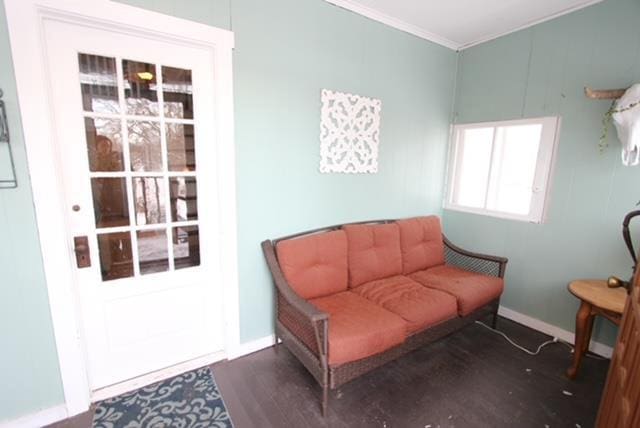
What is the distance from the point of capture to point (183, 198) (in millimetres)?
1856

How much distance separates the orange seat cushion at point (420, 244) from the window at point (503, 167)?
542 mm

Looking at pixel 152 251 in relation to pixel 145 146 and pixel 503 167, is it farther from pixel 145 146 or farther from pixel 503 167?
pixel 503 167

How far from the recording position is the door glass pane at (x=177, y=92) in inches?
67.5

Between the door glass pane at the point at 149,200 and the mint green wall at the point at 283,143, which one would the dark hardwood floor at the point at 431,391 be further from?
the door glass pane at the point at 149,200

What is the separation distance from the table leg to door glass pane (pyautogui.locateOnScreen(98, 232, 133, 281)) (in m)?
2.86

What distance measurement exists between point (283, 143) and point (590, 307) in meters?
2.30

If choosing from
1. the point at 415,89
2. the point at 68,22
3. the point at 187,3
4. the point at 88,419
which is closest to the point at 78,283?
the point at 88,419

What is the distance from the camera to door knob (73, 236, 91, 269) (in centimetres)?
158

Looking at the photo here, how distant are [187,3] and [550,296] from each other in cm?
342

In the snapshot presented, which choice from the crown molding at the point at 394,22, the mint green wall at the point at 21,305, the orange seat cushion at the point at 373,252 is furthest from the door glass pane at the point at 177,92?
the orange seat cushion at the point at 373,252

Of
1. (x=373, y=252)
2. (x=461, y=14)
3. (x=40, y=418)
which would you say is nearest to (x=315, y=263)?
(x=373, y=252)

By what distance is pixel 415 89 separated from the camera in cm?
283

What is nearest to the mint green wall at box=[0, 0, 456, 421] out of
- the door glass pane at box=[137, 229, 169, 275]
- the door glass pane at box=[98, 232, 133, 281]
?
the door glass pane at box=[98, 232, 133, 281]

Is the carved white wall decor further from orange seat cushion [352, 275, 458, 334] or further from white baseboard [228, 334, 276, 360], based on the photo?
white baseboard [228, 334, 276, 360]
